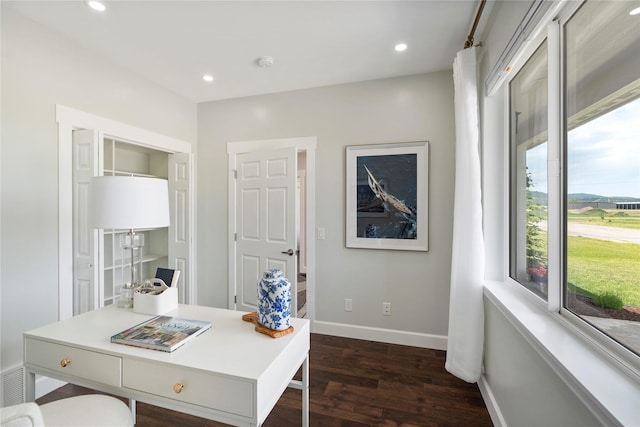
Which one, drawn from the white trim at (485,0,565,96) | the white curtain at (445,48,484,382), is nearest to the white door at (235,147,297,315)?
the white curtain at (445,48,484,382)

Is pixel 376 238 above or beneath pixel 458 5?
beneath

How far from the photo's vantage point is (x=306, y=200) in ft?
10.0

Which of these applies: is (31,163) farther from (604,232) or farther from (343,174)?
(604,232)

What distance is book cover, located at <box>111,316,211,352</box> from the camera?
1.12 meters

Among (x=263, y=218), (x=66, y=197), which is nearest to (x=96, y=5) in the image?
(x=66, y=197)

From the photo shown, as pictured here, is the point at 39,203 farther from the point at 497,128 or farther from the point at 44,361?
the point at 497,128

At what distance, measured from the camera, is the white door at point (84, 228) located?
7.09 feet

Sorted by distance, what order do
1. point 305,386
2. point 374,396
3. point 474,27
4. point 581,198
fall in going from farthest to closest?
1. point 374,396
2. point 474,27
3. point 305,386
4. point 581,198

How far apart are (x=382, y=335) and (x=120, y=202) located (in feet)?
8.10

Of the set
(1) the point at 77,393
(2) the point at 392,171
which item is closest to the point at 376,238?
(2) the point at 392,171

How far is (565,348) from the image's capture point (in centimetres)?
101

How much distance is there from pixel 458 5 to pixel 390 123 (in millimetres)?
1077

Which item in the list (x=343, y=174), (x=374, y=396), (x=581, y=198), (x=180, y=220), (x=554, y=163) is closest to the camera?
(x=581, y=198)

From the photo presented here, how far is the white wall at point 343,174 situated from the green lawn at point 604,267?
4.68ft
